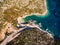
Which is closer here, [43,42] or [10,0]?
[43,42]

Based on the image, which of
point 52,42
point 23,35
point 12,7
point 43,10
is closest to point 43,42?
point 52,42

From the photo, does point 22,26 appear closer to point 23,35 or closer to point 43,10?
point 23,35

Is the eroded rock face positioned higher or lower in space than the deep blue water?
lower

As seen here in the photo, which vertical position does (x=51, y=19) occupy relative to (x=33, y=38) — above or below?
above

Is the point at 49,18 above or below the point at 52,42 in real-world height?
above
